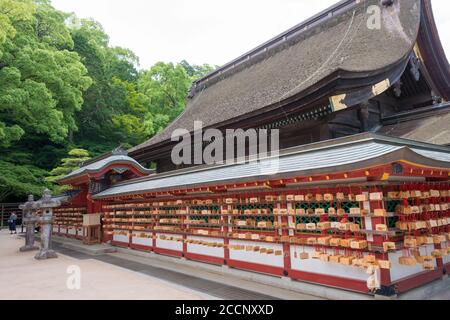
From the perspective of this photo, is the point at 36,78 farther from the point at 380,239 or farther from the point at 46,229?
the point at 380,239

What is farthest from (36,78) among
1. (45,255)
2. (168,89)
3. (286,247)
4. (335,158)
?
(335,158)

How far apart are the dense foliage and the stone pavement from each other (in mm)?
8919

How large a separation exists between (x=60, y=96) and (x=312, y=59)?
2432 cm

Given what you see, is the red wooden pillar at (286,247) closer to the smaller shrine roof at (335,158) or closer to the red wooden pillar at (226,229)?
the smaller shrine roof at (335,158)

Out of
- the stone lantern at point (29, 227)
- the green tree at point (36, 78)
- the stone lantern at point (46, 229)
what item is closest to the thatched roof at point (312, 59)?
the stone lantern at point (46, 229)

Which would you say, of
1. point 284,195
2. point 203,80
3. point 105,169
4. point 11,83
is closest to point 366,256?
point 284,195

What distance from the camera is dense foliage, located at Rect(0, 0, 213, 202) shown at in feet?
78.3

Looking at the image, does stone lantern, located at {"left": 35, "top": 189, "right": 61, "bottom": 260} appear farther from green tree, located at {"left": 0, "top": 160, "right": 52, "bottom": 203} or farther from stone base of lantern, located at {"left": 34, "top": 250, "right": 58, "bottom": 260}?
green tree, located at {"left": 0, "top": 160, "right": 52, "bottom": 203}

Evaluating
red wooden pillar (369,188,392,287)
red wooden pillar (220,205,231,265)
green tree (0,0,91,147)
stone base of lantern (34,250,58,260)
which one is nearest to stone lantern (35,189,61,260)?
stone base of lantern (34,250,58,260)

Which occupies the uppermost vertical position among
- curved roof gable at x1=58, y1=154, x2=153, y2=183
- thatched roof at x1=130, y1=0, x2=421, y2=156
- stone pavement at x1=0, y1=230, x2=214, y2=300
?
thatched roof at x1=130, y1=0, x2=421, y2=156

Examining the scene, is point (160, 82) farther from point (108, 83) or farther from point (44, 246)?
point (44, 246)

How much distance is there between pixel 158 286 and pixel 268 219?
3244 mm

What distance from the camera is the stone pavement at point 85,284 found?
7031 mm
